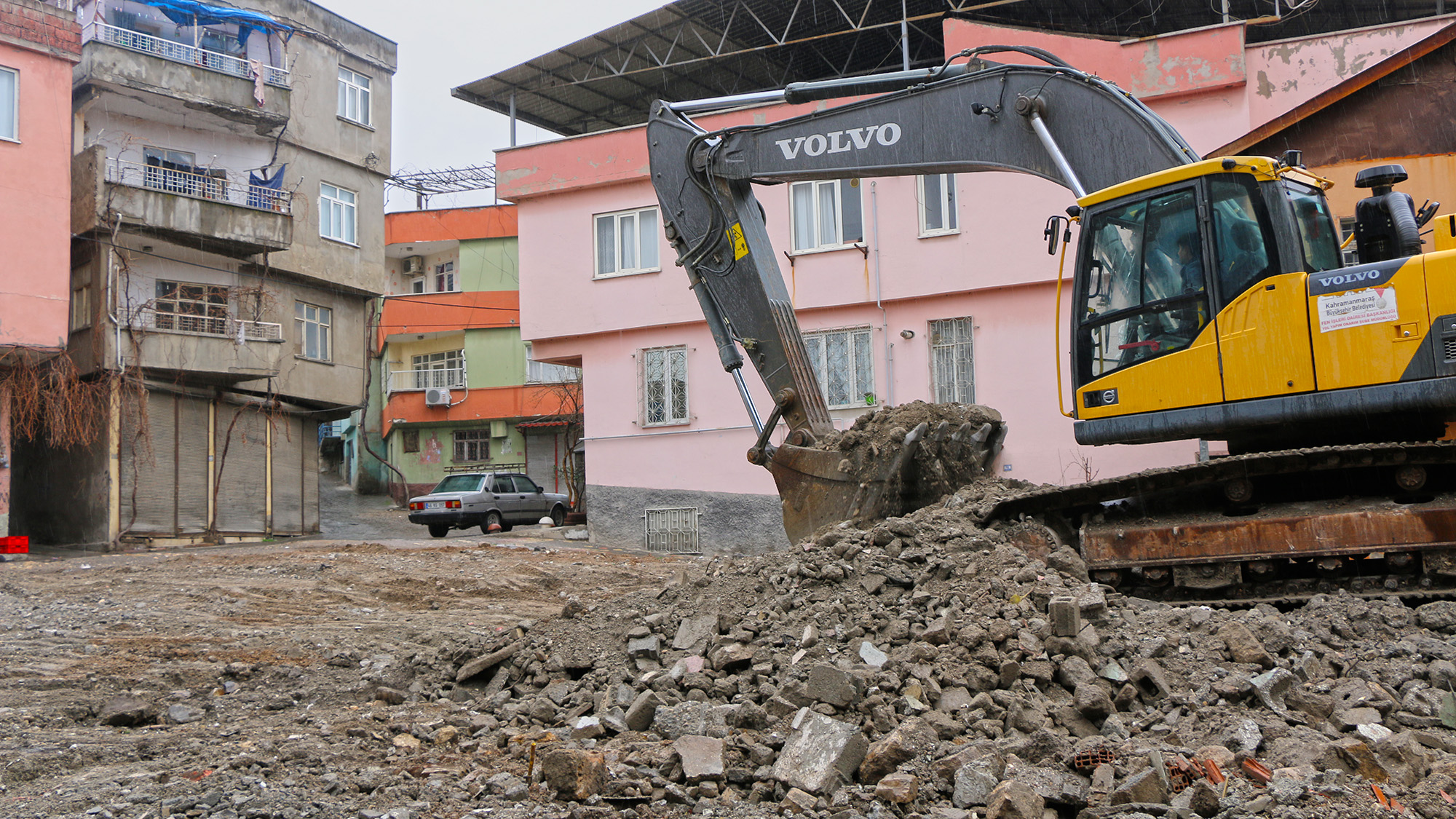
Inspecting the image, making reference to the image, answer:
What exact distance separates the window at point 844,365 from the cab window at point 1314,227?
33.2 ft

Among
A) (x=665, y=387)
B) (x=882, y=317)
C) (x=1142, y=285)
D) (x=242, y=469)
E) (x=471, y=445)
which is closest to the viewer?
(x=1142, y=285)

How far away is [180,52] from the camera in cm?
2388

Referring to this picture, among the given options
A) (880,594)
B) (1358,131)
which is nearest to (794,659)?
(880,594)

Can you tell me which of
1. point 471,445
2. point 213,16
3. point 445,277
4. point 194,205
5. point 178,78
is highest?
point 213,16

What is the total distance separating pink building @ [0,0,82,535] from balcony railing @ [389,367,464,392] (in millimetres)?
18983

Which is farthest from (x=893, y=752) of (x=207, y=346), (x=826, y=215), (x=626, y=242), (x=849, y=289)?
(x=207, y=346)

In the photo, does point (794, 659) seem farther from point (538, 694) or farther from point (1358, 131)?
point (1358, 131)

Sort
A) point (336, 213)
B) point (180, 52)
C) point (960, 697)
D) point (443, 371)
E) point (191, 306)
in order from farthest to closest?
point (443, 371), point (336, 213), point (180, 52), point (191, 306), point (960, 697)

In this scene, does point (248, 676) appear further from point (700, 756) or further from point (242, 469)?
point (242, 469)

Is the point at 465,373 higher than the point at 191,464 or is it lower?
higher

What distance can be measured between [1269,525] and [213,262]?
22.7m

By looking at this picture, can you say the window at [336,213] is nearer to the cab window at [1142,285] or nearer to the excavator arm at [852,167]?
the excavator arm at [852,167]

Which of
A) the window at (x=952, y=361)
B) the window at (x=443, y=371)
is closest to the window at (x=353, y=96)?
the window at (x=443, y=371)

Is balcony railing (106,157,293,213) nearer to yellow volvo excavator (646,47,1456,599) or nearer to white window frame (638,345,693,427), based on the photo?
white window frame (638,345,693,427)
